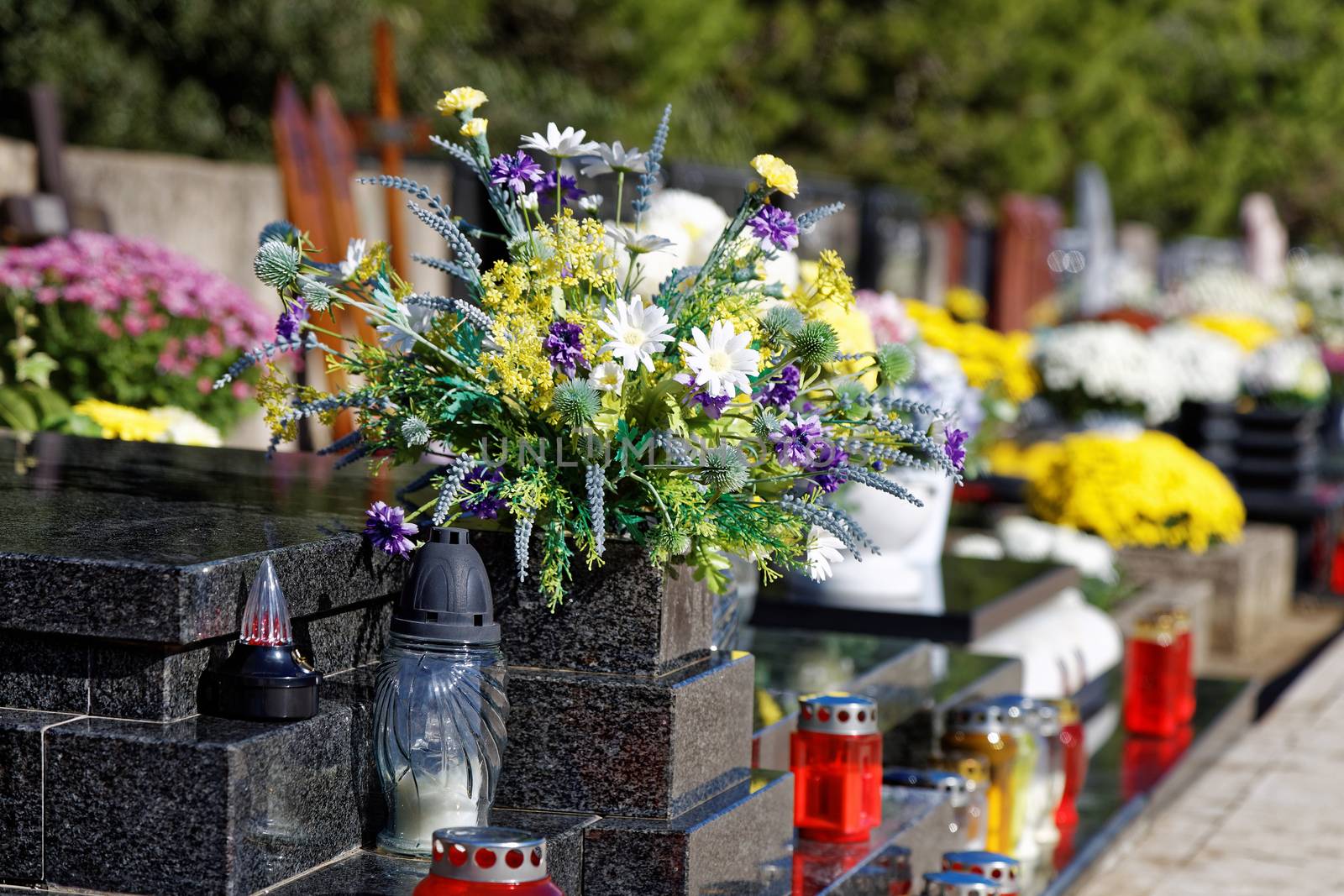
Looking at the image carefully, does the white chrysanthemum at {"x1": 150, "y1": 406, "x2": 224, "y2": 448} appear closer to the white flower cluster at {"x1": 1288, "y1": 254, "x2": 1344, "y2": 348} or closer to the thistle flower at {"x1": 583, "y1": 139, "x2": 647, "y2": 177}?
the thistle flower at {"x1": 583, "y1": 139, "x2": 647, "y2": 177}

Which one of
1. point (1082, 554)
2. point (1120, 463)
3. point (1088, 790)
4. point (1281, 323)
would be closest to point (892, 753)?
point (1088, 790)

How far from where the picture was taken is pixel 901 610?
5.30 m

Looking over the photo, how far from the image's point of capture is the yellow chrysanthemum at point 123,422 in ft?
16.0

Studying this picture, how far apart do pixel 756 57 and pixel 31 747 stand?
19.0m

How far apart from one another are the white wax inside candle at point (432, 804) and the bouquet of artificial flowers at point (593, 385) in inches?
12.9

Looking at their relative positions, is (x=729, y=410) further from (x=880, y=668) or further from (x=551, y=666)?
(x=880, y=668)

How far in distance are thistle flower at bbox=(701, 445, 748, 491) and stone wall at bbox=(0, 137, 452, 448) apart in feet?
17.5

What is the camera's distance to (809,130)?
21.4 m

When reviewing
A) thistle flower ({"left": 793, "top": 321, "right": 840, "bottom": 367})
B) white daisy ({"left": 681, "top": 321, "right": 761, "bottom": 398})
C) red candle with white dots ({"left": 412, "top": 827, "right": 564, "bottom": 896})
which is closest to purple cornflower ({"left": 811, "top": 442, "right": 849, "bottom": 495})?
thistle flower ({"left": 793, "top": 321, "right": 840, "bottom": 367})

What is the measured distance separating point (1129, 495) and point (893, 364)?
5602 mm

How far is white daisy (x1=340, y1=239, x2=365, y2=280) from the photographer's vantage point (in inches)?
114

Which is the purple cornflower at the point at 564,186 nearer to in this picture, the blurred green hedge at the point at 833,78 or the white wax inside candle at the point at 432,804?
the white wax inside candle at the point at 432,804

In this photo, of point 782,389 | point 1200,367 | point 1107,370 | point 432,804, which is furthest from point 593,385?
point 1200,367

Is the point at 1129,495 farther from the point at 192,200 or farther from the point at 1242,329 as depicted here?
the point at 1242,329
